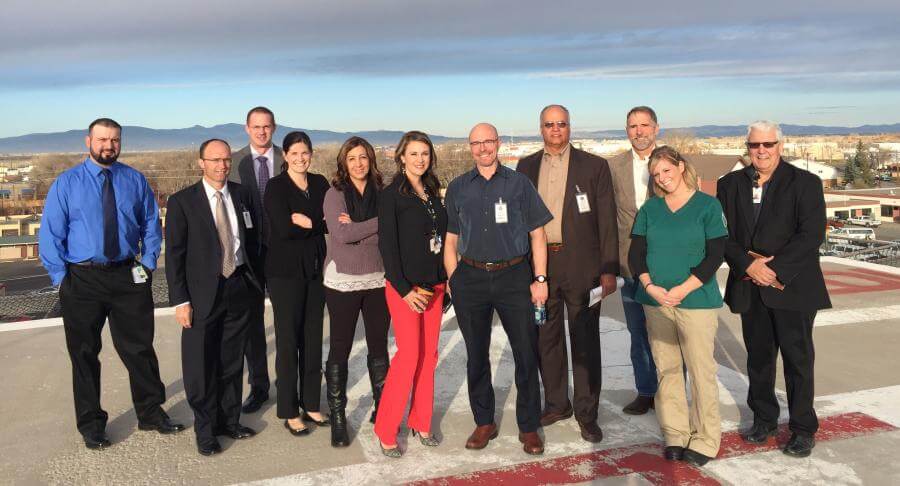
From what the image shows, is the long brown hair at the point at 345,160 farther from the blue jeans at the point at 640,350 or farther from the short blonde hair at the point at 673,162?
the blue jeans at the point at 640,350

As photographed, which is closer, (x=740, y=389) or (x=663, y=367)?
(x=663, y=367)

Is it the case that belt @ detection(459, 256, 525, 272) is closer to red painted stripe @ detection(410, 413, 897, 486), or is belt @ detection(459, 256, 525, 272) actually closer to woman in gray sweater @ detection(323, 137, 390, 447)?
woman in gray sweater @ detection(323, 137, 390, 447)

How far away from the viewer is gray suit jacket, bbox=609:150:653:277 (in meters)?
4.15

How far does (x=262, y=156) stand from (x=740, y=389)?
12.0 ft

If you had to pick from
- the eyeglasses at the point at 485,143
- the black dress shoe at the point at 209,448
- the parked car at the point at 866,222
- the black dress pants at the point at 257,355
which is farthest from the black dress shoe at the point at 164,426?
the parked car at the point at 866,222

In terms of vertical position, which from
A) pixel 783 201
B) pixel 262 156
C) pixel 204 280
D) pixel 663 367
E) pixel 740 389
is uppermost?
pixel 262 156

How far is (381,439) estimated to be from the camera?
368 cm

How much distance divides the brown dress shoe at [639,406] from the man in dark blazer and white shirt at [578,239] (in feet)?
1.27

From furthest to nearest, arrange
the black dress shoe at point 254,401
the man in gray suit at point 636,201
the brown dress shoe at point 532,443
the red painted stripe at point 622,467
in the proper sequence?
the black dress shoe at point 254,401 → the man in gray suit at point 636,201 → the brown dress shoe at point 532,443 → the red painted stripe at point 622,467

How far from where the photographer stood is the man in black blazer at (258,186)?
14.2ft

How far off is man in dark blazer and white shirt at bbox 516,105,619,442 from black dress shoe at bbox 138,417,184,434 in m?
2.24

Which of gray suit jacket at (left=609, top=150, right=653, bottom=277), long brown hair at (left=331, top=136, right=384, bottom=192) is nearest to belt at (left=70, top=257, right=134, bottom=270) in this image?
long brown hair at (left=331, top=136, right=384, bottom=192)

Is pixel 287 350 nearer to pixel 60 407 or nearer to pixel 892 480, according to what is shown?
pixel 60 407

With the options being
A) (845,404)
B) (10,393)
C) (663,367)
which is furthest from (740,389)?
(10,393)
